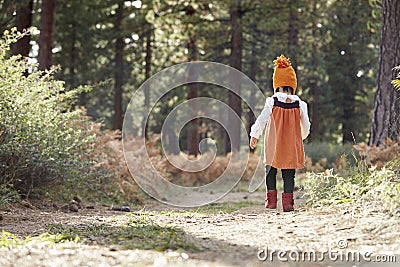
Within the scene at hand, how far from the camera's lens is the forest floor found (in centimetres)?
362

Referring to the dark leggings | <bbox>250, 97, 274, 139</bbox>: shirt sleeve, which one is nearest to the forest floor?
the dark leggings

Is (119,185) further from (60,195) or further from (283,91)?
(283,91)

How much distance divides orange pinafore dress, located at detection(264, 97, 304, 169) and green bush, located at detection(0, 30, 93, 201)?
9.29ft

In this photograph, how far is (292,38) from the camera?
24031mm

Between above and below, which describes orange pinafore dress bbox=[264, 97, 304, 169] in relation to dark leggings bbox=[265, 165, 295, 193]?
above

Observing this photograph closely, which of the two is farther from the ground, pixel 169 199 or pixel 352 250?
pixel 352 250

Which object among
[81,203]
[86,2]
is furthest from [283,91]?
[86,2]

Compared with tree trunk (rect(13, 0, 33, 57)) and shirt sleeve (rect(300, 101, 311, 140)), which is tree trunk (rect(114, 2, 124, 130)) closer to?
tree trunk (rect(13, 0, 33, 57))

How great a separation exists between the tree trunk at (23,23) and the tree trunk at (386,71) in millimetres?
7696

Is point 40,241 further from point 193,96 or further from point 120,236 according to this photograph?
point 193,96

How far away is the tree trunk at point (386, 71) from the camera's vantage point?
31.4ft

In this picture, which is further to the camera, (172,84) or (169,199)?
(172,84)

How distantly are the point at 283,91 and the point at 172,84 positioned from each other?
21.4 meters

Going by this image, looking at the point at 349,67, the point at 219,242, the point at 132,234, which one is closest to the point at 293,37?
the point at 349,67
